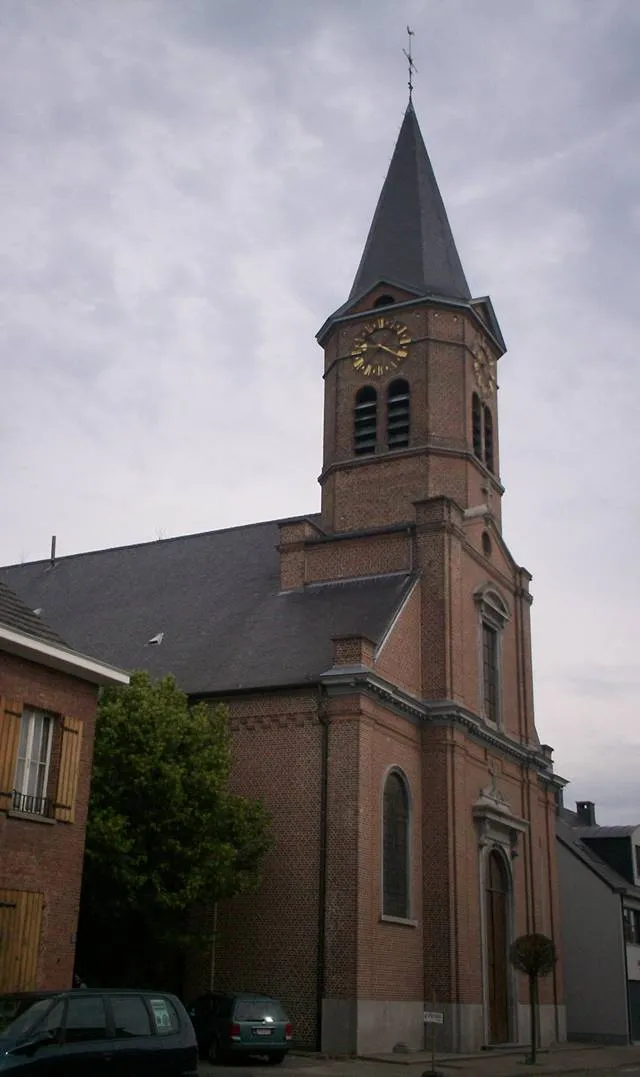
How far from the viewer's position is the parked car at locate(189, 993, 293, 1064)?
2036 centimetres

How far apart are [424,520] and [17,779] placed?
16.2m

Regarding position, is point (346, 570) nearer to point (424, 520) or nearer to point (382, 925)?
point (424, 520)

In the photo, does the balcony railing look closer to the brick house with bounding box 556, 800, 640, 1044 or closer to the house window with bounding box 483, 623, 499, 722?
the house window with bounding box 483, 623, 499, 722

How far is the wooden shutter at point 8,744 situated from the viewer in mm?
17344

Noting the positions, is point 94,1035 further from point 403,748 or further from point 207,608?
point 207,608

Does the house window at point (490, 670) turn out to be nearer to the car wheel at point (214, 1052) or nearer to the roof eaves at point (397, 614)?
the roof eaves at point (397, 614)

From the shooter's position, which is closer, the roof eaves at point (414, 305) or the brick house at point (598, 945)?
the roof eaves at point (414, 305)

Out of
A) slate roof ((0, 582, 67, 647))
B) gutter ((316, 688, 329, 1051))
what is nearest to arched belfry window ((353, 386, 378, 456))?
gutter ((316, 688, 329, 1051))

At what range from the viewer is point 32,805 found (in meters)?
18.1

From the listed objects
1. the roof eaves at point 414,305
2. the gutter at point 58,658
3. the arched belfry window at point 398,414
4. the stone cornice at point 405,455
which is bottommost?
the gutter at point 58,658

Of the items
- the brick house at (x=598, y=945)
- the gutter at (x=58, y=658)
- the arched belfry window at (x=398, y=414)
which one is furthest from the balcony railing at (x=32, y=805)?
the brick house at (x=598, y=945)

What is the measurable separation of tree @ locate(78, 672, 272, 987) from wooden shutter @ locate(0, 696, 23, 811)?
4.88 meters

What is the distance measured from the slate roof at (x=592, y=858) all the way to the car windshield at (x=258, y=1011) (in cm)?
2173

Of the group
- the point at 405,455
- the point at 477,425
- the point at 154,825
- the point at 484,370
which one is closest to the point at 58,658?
the point at 154,825
